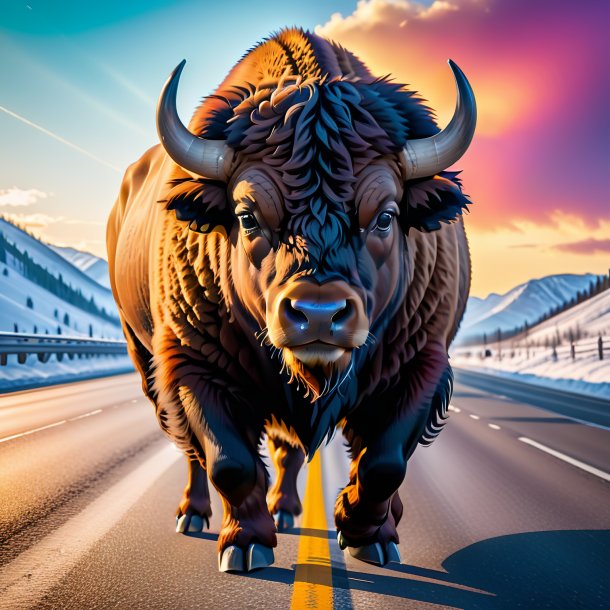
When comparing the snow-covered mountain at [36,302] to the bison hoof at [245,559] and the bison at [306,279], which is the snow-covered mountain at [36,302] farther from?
the bison hoof at [245,559]

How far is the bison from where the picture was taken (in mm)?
3877

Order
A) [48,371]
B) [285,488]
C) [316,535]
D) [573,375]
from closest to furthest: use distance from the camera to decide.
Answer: [316,535]
[285,488]
[48,371]
[573,375]

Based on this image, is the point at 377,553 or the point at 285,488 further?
the point at 285,488

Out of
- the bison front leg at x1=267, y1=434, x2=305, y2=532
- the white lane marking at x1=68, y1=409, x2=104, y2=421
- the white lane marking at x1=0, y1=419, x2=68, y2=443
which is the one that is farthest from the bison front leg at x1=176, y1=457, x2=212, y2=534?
the white lane marking at x1=68, y1=409, x2=104, y2=421

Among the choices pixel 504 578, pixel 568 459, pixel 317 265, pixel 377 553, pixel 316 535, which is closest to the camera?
pixel 317 265

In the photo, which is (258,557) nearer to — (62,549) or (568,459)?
(62,549)

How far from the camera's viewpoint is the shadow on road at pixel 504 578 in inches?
144

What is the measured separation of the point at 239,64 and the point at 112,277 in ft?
10.5

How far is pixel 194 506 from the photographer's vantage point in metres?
5.22

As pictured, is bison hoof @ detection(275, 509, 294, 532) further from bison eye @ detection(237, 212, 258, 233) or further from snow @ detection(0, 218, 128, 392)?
snow @ detection(0, 218, 128, 392)

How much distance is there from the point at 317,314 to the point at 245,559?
5.18 feet

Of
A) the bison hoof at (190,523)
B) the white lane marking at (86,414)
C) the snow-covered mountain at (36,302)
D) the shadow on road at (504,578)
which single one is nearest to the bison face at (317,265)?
the shadow on road at (504,578)

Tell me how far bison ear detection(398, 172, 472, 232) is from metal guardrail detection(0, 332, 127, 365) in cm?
1532

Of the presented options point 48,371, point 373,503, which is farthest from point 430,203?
point 48,371
